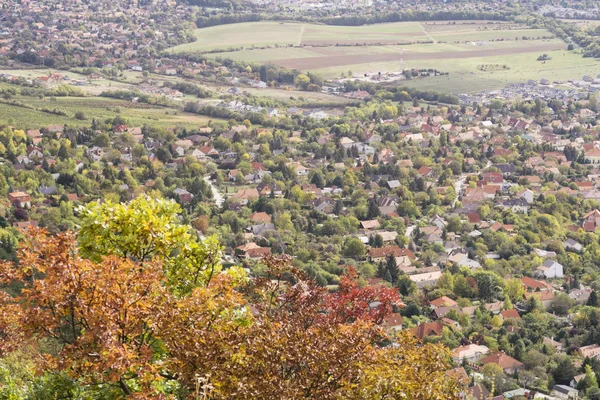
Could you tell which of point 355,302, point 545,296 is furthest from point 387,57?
point 355,302

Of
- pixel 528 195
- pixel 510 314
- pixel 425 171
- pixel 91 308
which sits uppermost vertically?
pixel 91 308

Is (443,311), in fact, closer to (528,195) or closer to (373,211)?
(373,211)

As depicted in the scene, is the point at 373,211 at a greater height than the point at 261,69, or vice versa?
the point at 373,211

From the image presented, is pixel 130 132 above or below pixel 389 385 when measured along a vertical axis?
below

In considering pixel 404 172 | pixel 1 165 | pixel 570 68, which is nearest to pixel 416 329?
pixel 404 172

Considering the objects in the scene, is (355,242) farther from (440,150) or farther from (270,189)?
(440,150)

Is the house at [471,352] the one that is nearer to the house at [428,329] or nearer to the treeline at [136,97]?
the house at [428,329]
